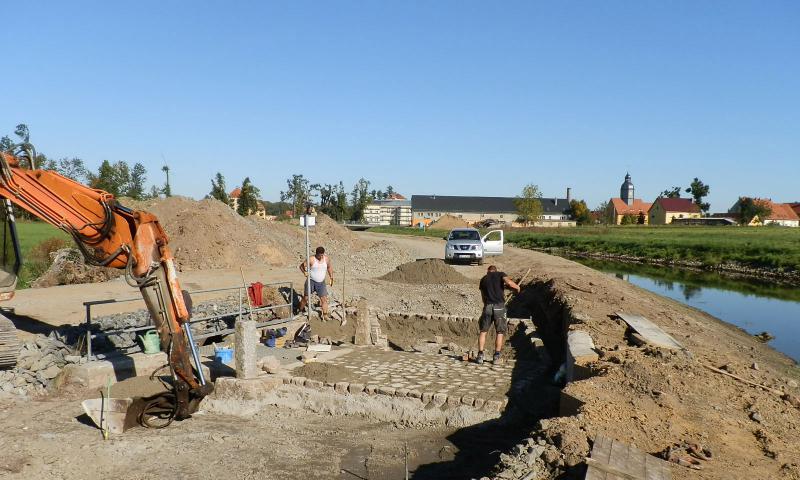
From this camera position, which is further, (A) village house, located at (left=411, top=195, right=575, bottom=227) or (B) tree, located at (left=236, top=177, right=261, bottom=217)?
(A) village house, located at (left=411, top=195, right=575, bottom=227)

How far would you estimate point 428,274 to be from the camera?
75.4 feet

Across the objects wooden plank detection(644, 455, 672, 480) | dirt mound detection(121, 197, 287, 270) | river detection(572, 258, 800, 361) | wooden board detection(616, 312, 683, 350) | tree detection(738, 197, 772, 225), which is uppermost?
tree detection(738, 197, 772, 225)

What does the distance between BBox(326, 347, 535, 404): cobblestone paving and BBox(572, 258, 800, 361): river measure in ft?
31.7

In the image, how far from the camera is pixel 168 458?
7086 millimetres

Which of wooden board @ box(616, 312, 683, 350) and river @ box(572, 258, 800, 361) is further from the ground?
wooden board @ box(616, 312, 683, 350)

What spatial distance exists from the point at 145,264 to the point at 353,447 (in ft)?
12.1

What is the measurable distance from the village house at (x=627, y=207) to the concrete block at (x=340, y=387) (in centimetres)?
10932

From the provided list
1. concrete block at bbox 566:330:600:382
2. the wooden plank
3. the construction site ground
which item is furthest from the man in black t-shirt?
the wooden plank

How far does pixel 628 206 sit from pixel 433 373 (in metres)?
134

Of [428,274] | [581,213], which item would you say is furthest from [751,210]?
[428,274]

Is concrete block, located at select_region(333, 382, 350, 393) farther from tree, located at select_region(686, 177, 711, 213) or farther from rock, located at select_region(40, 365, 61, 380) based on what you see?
tree, located at select_region(686, 177, 711, 213)

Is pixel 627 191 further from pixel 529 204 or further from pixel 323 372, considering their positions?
pixel 323 372

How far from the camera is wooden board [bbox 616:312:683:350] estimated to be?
9672 millimetres

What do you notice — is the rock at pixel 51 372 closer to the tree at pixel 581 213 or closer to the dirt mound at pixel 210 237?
the dirt mound at pixel 210 237
